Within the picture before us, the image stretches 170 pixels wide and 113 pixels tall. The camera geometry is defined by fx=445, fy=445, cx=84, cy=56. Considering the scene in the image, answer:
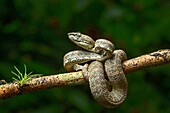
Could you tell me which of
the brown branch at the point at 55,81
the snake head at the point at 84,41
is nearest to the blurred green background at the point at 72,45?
the snake head at the point at 84,41

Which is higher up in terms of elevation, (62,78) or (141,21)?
(141,21)

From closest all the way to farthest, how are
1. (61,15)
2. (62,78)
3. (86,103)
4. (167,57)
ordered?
1. (62,78)
2. (167,57)
3. (86,103)
4. (61,15)

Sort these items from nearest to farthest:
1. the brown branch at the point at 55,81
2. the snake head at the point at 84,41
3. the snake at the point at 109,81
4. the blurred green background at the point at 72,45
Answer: the brown branch at the point at 55,81 → the snake at the point at 109,81 → the snake head at the point at 84,41 → the blurred green background at the point at 72,45

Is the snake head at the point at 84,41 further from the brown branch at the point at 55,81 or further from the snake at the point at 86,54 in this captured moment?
the brown branch at the point at 55,81

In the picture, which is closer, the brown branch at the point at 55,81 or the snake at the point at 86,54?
the brown branch at the point at 55,81

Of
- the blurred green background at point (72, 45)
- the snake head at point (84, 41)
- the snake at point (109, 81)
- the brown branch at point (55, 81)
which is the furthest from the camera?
the blurred green background at point (72, 45)

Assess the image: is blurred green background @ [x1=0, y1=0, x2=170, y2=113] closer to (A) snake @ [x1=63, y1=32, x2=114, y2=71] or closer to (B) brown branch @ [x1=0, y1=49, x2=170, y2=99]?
(A) snake @ [x1=63, y1=32, x2=114, y2=71]

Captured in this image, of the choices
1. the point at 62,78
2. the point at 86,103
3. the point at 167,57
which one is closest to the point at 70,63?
the point at 62,78

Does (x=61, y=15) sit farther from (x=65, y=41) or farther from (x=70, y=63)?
(x=70, y=63)
